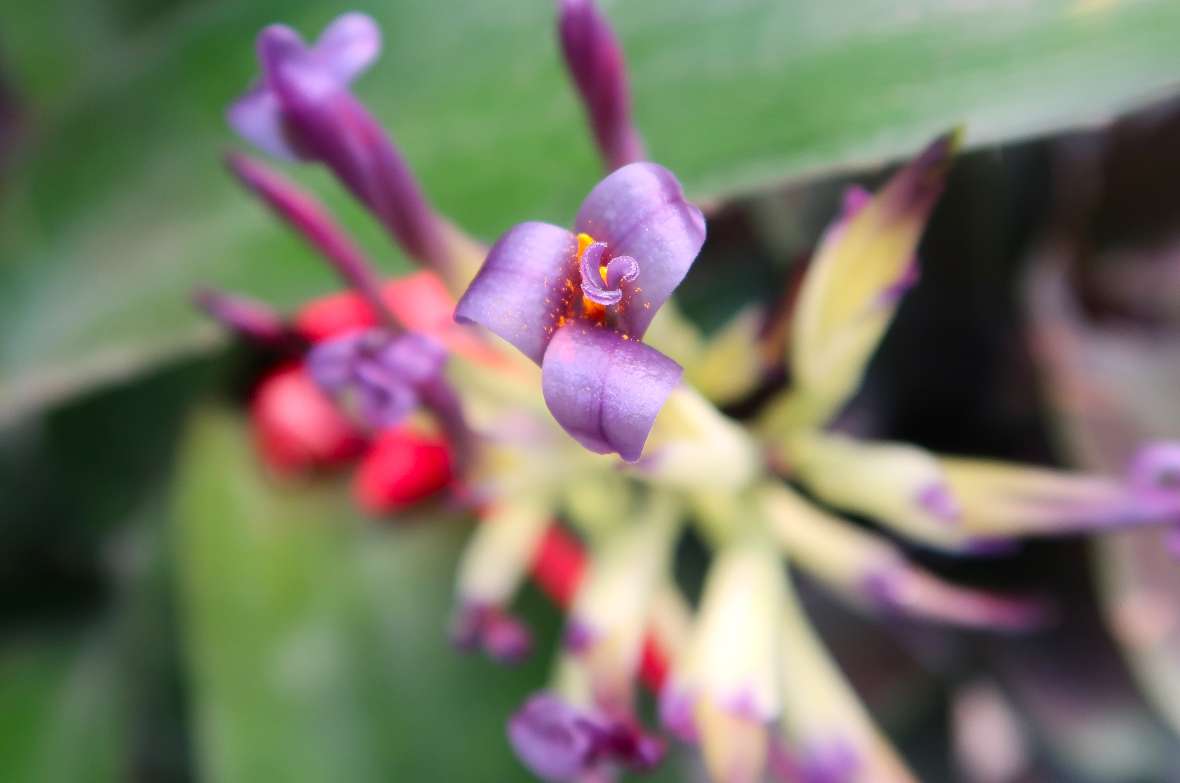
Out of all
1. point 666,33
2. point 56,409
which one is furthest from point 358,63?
point 56,409

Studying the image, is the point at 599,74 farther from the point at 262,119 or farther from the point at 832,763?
the point at 832,763

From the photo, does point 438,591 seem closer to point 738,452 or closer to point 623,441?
point 738,452

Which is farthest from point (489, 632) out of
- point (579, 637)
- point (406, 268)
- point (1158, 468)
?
point (1158, 468)

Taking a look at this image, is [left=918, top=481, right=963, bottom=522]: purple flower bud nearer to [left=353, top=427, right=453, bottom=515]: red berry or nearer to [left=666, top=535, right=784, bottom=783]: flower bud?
[left=666, top=535, right=784, bottom=783]: flower bud

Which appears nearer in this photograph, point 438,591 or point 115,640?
point 438,591

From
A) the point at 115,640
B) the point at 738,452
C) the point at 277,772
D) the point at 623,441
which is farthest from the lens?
the point at 115,640
